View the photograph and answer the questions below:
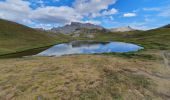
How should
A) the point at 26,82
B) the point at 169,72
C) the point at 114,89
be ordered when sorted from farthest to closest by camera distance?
the point at 169,72 → the point at 26,82 → the point at 114,89

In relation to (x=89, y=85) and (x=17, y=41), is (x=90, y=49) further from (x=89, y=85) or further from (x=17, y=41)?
(x=89, y=85)

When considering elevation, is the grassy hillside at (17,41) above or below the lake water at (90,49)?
above

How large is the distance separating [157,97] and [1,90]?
15.7 metres

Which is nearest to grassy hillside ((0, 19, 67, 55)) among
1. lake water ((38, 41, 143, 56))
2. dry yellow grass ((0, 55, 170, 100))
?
lake water ((38, 41, 143, 56))

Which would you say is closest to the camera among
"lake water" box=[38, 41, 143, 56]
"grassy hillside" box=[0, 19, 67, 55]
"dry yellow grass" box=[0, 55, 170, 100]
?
"dry yellow grass" box=[0, 55, 170, 100]

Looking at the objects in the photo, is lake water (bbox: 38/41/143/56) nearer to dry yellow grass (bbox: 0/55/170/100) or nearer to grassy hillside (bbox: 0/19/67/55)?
grassy hillside (bbox: 0/19/67/55)

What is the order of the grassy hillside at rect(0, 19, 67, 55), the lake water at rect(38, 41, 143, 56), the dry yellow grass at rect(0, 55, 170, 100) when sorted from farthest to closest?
the grassy hillside at rect(0, 19, 67, 55) → the lake water at rect(38, 41, 143, 56) → the dry yellow grass at rect(0, 55, 170, 100)

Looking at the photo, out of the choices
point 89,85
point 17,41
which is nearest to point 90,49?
point 17,41

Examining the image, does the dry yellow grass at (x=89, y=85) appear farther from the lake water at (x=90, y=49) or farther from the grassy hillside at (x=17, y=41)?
the grassy hillside at (x=17, y=41)

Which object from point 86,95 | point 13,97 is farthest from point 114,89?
point 13,97

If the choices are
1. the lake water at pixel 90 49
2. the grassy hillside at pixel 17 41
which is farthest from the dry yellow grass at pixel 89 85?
the grassy hillside at pixel 17 41

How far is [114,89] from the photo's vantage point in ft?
55.1

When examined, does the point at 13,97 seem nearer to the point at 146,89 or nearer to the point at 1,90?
the point at 1,90

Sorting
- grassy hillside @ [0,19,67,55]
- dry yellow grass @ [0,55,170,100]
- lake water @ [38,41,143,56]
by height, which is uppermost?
grassy hillside @ [0,19,67,55]
